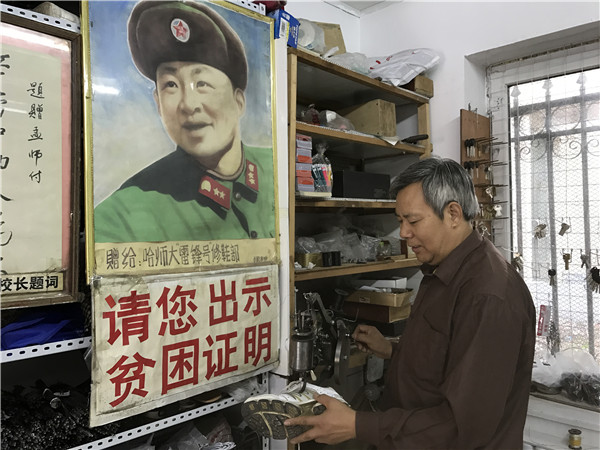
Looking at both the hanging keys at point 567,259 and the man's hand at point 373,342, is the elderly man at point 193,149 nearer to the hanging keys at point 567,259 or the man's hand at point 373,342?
the man's hand at point 373,342

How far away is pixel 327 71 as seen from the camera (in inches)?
76.2

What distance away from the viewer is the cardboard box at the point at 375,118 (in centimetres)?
218

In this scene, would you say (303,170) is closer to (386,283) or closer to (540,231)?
(386,283)

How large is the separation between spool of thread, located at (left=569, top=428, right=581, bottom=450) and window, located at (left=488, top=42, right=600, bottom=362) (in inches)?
15.1

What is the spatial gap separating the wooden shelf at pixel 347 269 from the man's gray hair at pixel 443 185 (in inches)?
23.9

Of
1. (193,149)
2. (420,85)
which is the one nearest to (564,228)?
(420,85)

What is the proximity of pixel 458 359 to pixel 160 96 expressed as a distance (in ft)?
3.52

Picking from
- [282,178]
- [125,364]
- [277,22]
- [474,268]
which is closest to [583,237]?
[474,268]

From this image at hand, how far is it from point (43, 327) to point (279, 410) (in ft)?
2.09

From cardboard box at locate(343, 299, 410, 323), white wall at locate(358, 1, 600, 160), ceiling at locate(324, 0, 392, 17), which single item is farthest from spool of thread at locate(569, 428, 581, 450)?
ceiling at locate(324, 0, 392, 17)

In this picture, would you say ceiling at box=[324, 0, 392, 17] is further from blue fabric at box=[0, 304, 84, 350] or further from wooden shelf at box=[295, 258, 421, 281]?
blue fabric at box=[0, 304, 84, 350]

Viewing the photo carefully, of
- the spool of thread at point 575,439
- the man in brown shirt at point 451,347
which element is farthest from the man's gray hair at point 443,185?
the spool of thread at point 575,439

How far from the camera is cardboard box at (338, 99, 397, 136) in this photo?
2182mm

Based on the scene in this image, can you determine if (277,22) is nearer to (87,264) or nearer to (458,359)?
(87,264)
